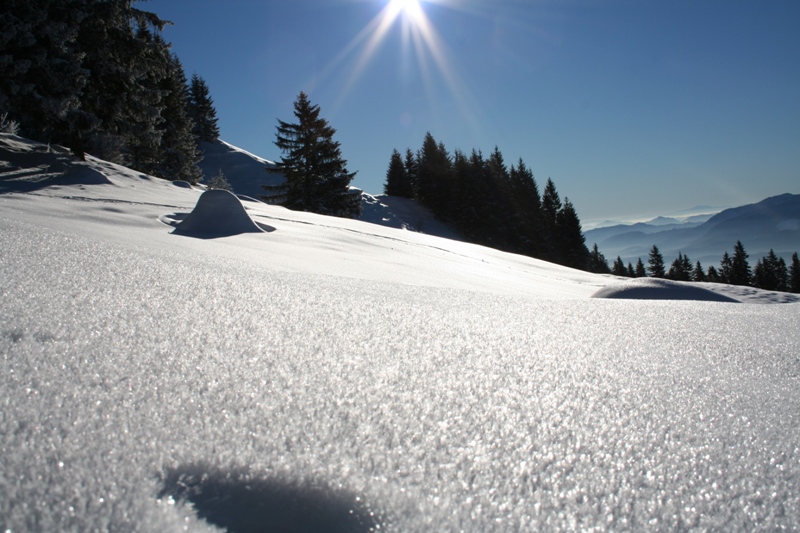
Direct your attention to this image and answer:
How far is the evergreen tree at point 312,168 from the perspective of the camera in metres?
21.3

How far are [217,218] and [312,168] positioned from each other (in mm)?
18680

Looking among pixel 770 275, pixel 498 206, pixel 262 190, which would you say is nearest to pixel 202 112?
pixel 262 190

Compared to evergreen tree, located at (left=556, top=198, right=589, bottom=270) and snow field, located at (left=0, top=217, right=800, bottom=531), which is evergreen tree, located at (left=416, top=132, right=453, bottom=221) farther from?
snow field, located at (left=0, top=217, right=800, bottom=531)

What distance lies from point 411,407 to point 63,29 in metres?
10.8

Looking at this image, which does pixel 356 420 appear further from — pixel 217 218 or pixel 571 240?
pixel 571 240

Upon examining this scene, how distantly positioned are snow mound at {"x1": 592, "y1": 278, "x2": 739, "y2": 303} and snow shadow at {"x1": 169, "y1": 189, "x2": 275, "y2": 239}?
3.14 m

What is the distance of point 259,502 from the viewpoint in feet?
1.43

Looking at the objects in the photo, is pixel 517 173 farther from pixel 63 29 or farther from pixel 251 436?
pixel 251 436

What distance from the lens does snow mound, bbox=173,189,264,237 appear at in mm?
3539

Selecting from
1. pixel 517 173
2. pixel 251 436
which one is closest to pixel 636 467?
pixel 251 436

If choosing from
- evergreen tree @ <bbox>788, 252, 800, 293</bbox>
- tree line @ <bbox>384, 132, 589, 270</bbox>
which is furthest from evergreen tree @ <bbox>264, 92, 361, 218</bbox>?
evergreen tree @ <bbox>788, 252, 800, 293</bbox>

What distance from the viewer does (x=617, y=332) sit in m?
1.24

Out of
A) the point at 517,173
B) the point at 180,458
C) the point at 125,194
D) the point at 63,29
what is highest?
the point at 517,173

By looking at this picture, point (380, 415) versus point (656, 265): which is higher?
point (656, 265)
